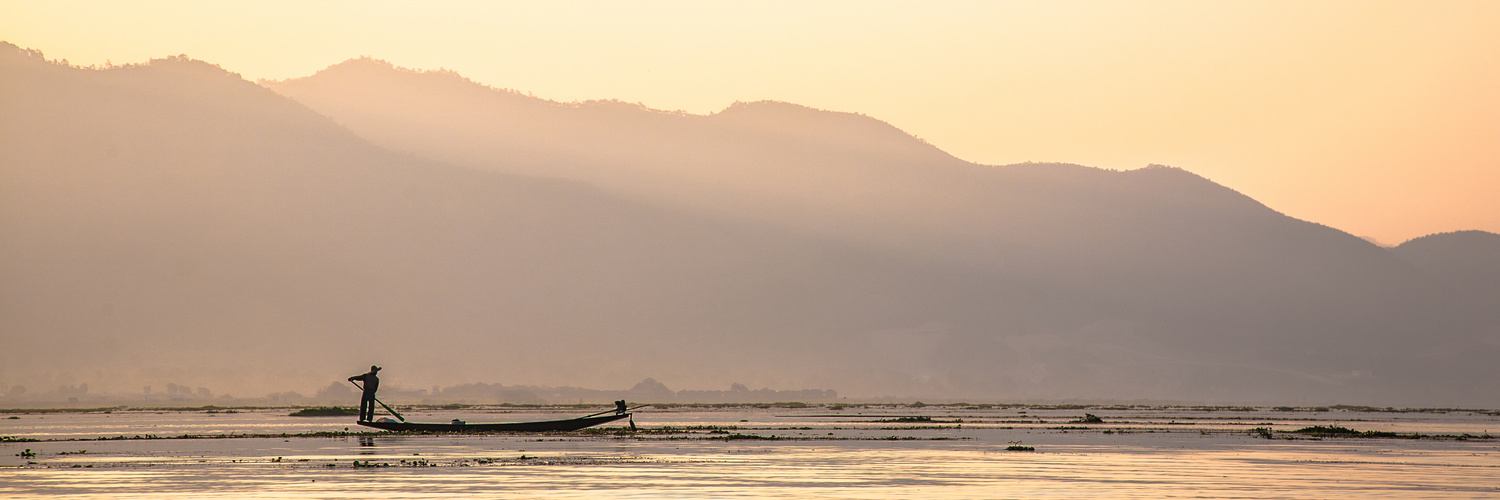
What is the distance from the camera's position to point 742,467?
57.8 m

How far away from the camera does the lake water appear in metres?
46.8

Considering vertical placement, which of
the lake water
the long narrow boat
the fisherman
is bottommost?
the lake water

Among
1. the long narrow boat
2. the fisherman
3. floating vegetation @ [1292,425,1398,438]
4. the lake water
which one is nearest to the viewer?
the lake water

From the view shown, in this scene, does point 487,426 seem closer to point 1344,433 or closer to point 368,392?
point 368,392

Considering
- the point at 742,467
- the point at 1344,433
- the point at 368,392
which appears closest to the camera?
the point at 742,467

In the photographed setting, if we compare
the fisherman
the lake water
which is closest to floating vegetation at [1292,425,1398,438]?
the lake water

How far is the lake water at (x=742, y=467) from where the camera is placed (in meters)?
46.8

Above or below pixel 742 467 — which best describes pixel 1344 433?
above

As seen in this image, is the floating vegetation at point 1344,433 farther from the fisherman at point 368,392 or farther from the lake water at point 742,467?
the fisherman at point 368,392

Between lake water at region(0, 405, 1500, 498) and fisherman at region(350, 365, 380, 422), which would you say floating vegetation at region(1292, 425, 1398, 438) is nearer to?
lake water at region(0, 405, 1500, 498)

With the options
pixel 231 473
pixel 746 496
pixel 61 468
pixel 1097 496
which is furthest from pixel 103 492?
pixel 1097 496

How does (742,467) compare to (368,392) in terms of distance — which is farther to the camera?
(368,392)

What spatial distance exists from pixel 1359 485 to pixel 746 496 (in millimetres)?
19578

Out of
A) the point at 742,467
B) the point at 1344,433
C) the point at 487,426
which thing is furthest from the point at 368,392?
the point at 1344,433
